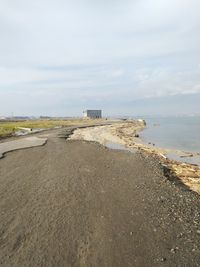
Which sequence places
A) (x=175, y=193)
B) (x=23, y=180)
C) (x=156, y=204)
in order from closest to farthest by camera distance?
(x=156, y=204) < (x=175, y=193) < (x=23, y=180)

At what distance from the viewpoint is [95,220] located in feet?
38.3

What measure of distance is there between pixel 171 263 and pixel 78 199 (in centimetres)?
660

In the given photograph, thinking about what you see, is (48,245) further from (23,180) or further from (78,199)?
(23,180)

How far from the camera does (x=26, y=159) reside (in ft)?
84.9

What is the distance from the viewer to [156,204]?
1374cm

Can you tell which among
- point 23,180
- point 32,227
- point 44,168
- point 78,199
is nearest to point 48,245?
point 32,227

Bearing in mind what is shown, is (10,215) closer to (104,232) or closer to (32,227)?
(32,227)

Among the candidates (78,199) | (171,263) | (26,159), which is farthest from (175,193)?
(26,159)

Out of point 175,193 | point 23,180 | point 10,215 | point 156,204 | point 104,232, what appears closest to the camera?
point 104,232

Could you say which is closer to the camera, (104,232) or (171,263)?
(171,263)

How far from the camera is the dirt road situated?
8.91 metres

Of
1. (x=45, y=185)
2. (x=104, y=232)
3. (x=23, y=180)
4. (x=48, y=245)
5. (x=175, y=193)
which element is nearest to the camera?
(x=48, y=245)

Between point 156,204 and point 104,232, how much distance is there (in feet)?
12.9

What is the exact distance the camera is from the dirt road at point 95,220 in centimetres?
891
